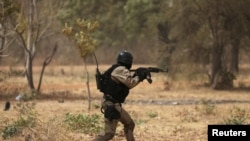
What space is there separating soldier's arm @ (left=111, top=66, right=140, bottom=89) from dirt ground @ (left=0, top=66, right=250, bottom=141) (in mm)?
1823

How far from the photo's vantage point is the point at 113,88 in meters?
8.36

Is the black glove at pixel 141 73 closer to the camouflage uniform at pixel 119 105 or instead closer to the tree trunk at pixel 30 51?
the camouflage uniform at pixel 119 105

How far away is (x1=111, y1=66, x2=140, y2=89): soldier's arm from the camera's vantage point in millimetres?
8188

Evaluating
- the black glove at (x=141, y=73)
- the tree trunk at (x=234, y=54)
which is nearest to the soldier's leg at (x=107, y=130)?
the black glove at (x=141, y=73)

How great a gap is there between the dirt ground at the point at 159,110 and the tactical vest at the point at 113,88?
61.1 inches

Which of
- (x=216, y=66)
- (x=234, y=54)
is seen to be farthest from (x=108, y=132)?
(x=234, y=54)

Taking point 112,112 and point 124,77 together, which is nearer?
point 124,77

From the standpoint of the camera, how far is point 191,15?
24.2m

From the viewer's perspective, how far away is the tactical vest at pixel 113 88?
835cm

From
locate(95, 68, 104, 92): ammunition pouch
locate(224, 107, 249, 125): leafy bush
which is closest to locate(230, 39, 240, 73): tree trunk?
locate(224, 107, 249, 125): leafy bush

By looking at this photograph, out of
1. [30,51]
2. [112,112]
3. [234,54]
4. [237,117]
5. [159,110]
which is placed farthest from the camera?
[234,54]

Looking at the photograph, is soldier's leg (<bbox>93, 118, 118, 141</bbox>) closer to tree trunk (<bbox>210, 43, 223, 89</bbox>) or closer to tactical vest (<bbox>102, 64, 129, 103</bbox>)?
tactical vest (<bbox>102, 64, 129, 103</bbox>)

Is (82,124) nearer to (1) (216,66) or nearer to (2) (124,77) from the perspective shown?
(2) (124,77)

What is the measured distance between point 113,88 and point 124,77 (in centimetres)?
30
